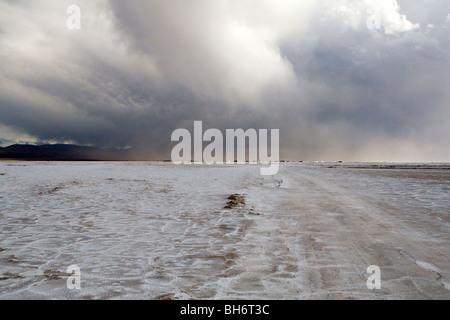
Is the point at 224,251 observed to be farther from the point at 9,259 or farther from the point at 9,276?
the point at 9,259

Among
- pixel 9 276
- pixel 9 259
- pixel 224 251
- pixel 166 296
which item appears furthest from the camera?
pixel 224 251

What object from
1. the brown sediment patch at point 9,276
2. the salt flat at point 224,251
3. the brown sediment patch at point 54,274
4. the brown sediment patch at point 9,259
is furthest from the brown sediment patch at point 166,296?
the brown sediment patch at point 9,259

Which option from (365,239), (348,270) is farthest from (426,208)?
(348,270)

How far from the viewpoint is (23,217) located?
31.9ft

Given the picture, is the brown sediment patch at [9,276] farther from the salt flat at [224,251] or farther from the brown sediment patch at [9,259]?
the brown sediment patch at [9,259]

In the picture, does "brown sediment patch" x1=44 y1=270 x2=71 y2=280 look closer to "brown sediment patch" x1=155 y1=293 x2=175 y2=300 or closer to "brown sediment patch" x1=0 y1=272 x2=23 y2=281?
"brown sediment patch" x1=0 y1=272 x2=23 y2=281

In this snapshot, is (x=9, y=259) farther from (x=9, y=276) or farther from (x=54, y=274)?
(x=54, y=274)

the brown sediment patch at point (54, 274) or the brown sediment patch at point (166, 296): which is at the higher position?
the brown sediment patch at point (166, 296)

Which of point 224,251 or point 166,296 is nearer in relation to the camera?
point 166,296

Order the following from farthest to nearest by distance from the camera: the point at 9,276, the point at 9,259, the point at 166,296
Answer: the point at 9,259, the point at 9,276, the point at 166,296

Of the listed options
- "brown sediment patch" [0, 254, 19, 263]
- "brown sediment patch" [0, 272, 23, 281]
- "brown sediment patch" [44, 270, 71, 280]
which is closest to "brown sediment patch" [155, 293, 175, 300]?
"brown sediment patch" [44, 270, 71, 280]

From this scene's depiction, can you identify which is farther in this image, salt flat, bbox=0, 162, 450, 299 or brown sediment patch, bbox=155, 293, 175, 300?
salt flat, bbox=0, 162, 450, 299

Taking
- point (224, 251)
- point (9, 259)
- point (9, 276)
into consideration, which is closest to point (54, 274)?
point (9, 276)
